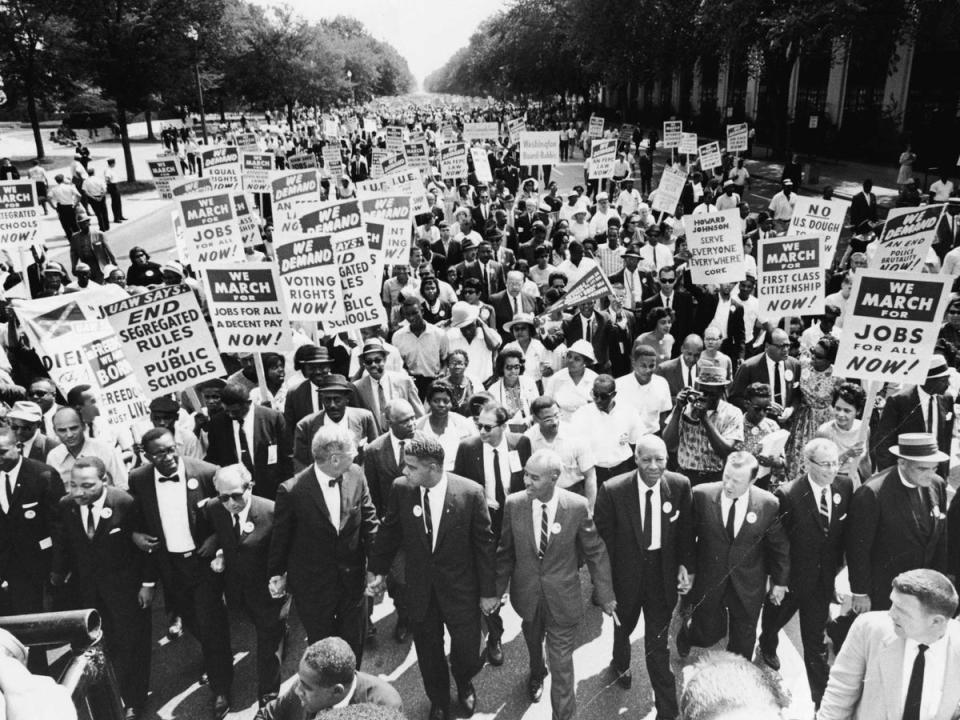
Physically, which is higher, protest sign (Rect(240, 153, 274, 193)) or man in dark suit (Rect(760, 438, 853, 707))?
protest sign (Rect(240, 153, 274, 193))

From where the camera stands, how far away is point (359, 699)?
3.48 m

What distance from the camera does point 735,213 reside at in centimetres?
926

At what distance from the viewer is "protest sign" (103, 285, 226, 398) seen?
19.9ft

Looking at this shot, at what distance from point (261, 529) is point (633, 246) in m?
7.93

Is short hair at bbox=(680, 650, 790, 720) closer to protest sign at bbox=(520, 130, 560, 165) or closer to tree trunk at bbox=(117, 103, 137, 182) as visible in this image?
protest sign at bbox=(520, 130, 560, 165)

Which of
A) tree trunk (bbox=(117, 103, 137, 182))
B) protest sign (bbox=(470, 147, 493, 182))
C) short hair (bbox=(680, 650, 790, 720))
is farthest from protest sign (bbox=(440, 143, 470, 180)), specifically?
tree trunk (bbox=(117, 103, 137, 182))

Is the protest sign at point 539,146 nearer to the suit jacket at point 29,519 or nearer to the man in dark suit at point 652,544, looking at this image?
the man in dark suit at point 652,544

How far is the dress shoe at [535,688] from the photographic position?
5109 mm

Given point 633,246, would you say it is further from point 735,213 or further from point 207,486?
point 207,486

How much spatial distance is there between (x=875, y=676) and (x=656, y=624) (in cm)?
152

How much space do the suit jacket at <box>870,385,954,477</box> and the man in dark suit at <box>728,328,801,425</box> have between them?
78 cm

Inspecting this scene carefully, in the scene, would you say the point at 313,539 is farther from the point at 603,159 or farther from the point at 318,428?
the point at 603,159

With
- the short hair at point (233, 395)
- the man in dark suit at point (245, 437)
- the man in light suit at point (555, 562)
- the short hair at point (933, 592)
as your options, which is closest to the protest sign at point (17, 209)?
the man in dark suit at point (245, 437)

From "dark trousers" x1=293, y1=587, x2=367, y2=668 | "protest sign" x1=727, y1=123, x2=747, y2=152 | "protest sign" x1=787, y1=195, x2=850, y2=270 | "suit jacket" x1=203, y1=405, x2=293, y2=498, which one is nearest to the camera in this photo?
"dark trousers" x1=293, y1=587, x2=367, y2=668
